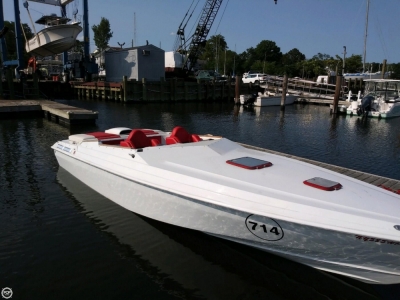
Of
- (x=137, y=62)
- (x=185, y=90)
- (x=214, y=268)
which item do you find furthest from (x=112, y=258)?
(x=137, y=62)

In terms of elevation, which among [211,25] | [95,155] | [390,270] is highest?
[211,25]

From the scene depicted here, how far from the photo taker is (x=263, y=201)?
14.4 ft

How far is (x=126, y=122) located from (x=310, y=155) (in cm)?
1191

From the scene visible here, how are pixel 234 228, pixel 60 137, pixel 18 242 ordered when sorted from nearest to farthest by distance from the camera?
pixel 234 228
pixel 18 242
pixel 60 137

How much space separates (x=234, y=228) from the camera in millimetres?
4727

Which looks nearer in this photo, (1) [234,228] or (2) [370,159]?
(1) [234,228]

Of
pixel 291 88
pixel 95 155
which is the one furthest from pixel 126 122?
pixel 291 88

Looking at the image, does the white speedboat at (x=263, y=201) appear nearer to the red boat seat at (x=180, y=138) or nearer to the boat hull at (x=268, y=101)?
the red boat seat at (x=180, y=138)

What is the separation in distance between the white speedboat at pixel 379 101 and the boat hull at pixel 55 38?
28.4 meters

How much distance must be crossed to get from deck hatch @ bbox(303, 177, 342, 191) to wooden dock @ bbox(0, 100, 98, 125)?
47.8ft

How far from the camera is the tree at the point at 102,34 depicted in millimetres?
69062

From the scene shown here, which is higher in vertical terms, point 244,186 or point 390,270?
point 244,186

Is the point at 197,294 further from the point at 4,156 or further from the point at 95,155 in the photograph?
the point at 4,156

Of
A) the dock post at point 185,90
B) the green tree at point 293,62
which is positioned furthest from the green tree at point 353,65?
the dock post at point 185,90
